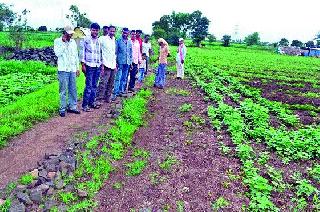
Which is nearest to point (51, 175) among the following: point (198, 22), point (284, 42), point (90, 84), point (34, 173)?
point (34, 173)

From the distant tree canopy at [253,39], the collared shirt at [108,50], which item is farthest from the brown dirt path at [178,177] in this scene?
the distant tree canopy at [253,39]

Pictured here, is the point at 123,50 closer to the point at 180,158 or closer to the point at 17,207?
the point at 180,158

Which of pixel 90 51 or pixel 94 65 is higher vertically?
pixel 90 51

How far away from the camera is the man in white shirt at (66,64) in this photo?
348 inches

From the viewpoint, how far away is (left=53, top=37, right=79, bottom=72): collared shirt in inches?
348

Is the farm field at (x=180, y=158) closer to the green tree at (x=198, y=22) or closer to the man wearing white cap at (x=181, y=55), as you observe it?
the man wearing white cap at (x=181, y=55)

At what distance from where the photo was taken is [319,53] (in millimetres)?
63875

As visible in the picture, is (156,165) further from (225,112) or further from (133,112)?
→ (225,112)

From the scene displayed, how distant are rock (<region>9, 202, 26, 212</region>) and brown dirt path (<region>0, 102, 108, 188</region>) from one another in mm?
739

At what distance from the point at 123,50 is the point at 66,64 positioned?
2.85 m

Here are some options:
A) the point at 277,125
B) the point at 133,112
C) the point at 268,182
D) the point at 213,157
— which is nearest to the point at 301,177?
the point at 268,182

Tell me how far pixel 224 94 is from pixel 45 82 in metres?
7.61

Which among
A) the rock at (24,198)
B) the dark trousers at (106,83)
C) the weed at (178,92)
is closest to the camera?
the rock at (24,198)

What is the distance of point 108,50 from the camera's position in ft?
33.7
